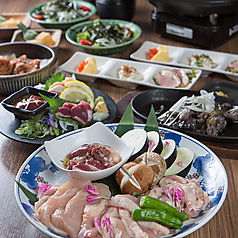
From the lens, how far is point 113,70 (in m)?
2.25

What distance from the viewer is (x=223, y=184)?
3.81 ft

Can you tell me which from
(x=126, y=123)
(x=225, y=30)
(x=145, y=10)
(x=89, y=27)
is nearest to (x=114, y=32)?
(x=89, y=27)

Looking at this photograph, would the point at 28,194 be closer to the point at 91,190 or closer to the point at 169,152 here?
the point at 91,190

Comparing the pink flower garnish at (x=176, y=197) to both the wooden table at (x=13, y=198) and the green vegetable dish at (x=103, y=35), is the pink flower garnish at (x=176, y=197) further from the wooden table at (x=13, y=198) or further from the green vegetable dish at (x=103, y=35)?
the green vegetable dish at (x=103, y=35)

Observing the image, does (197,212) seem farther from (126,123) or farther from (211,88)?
(211,88)

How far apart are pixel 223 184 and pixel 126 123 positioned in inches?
19.6

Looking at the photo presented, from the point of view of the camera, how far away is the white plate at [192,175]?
108cm

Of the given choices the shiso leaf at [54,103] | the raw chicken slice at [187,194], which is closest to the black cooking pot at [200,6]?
the shiso leaf at [54,103]

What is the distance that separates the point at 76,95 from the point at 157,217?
2.95 feet

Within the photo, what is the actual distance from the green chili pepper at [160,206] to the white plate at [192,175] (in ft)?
0.12

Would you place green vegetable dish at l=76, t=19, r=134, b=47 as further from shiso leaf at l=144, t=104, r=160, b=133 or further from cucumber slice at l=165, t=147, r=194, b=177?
cucumber slice at l=165, t=147, r=194, b=177

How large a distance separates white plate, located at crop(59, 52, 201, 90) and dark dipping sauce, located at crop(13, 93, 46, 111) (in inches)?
21.0

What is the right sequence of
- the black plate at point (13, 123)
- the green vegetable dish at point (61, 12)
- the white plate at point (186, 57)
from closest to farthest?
1. the black plate at point (13, 123)
2. the white plate at point (186, 57)
3. the green vegetable dish at point (61, 12)

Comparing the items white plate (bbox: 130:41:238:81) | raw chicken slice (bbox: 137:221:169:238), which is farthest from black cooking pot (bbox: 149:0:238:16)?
raw chicken slice (bbox: 137:221:169:238)
